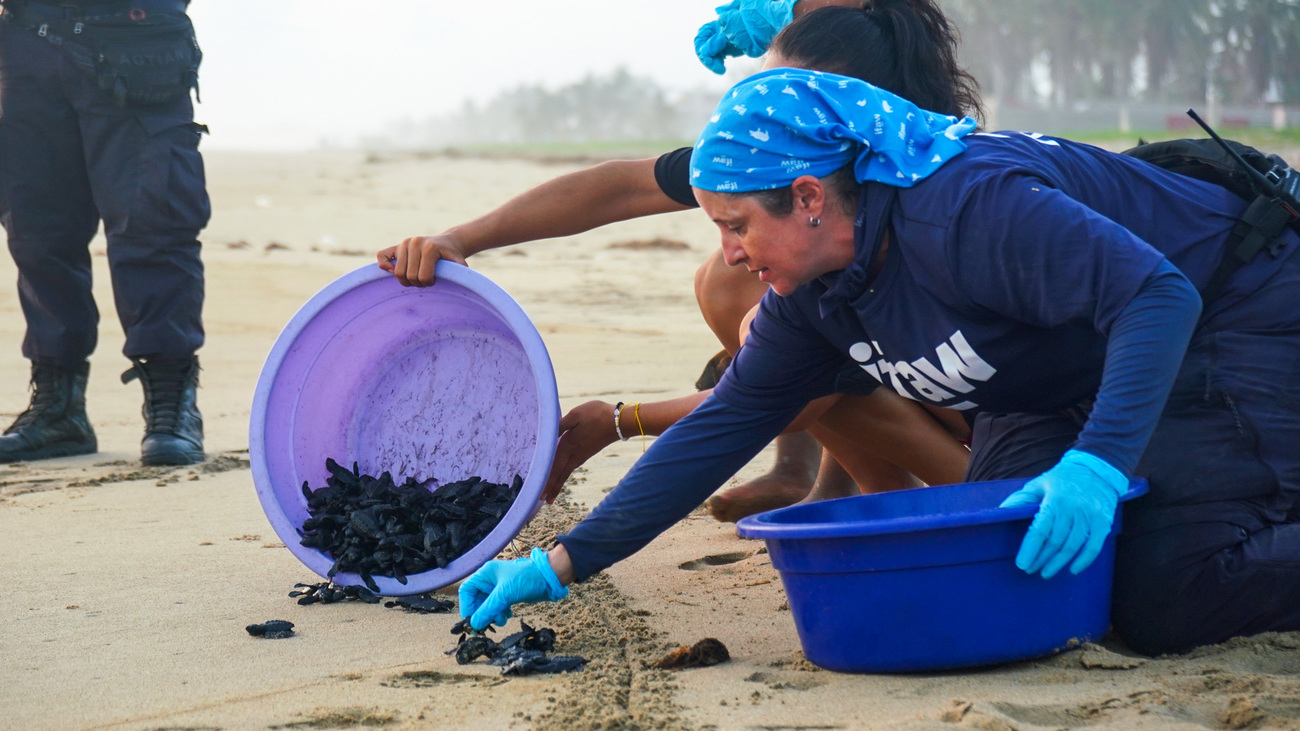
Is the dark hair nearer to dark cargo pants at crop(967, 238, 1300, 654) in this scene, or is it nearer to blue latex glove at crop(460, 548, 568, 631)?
dark cargo pants at crop(967, 238, 1300, 654)

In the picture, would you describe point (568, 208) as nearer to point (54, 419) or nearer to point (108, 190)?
point (108, 190)

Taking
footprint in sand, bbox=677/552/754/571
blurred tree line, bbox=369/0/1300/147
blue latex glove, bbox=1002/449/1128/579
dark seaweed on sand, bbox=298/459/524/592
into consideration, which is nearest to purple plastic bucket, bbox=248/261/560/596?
dark seaweed on sand, bbox=298/459/524/592

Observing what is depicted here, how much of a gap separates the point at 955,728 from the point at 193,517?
228 centimetres

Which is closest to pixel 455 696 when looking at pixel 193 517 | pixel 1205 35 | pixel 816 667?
pixel 816 667

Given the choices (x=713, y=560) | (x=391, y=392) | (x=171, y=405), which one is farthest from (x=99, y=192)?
(x=713, y=560)

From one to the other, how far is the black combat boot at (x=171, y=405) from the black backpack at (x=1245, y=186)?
300 cm

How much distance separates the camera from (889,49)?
2504 millimetres

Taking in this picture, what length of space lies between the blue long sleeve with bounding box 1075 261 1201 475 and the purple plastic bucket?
49.4 inches

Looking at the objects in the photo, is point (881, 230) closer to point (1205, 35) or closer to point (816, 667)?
point (816, 667)

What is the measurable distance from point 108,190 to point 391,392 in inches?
60.8

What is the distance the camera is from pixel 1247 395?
2.03 m

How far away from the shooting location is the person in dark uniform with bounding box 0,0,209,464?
3.89 metres

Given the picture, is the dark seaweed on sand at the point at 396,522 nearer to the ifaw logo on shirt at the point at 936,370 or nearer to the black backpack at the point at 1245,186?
the ifaw logo on shirt at the point at 936,370

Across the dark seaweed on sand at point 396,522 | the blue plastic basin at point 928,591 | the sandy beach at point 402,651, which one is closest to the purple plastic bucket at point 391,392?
the dark seaweed on sand at point 396,522
